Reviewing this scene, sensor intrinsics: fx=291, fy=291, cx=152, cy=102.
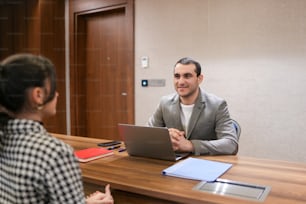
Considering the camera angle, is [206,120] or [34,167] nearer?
[34,167]

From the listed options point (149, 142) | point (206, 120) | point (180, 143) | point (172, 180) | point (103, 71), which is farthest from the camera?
point (103, 71)

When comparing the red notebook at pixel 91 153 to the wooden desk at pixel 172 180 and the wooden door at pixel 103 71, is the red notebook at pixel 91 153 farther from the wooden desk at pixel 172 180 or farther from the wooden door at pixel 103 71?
the wooden door at pixel 103 71

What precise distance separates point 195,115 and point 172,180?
2.53 ft

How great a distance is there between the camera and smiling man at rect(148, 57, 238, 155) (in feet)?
5.75

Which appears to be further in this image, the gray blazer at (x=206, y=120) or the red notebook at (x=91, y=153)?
the gray blazer at (x=206, y=120)

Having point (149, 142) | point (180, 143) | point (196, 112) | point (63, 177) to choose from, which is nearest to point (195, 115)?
point (196, 112)

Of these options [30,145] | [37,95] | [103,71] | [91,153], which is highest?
[103,71]

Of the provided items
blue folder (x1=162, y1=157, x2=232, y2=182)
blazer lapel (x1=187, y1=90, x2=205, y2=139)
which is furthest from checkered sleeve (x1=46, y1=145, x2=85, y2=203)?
blazer lapel (x1=187, y1=90, x2=205, y2=139)

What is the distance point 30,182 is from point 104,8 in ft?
10.6

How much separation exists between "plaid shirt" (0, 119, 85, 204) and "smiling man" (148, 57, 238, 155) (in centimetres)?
101

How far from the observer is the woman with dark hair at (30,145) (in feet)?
2.26

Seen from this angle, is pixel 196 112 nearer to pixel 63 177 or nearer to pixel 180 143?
pixel 180 143

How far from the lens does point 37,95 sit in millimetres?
727

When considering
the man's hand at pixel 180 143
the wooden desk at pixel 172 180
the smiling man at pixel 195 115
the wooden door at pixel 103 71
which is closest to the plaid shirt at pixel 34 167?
the wooden desk at pixel 172 180
